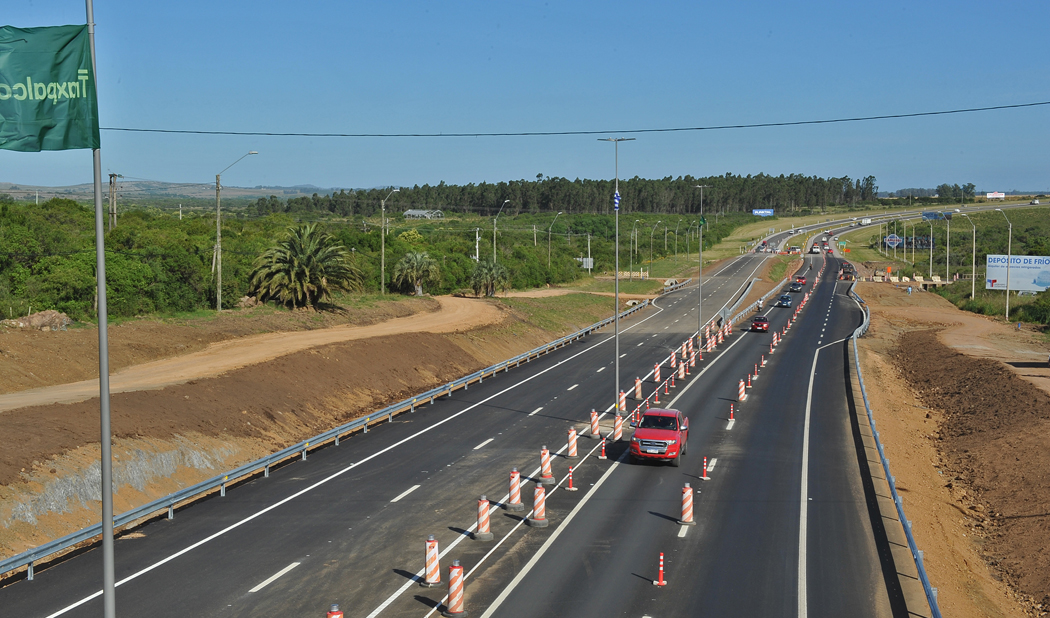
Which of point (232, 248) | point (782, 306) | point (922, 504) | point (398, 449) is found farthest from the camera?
point (782, 306)

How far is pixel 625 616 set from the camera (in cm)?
1564

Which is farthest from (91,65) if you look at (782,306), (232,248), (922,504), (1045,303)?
(1045,303)

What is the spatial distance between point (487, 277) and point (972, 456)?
52.7m

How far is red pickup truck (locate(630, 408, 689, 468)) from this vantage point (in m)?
26.9

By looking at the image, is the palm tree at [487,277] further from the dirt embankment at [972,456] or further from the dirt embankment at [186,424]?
the dirt embankment at [972,456]

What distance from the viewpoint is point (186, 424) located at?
27688 mm

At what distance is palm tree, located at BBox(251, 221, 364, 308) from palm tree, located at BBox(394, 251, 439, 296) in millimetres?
20579

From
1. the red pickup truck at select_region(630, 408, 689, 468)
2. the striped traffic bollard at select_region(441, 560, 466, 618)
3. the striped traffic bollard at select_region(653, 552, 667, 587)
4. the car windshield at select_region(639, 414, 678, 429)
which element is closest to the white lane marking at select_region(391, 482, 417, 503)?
the red pickup truck at select_region(630, 408, 689, 468)

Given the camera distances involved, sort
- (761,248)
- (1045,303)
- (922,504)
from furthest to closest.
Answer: (761,248), (1045,303), (922,504)

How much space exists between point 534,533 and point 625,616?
16.9 ft

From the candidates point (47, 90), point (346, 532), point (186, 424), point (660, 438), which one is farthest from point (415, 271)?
point (47, 90)

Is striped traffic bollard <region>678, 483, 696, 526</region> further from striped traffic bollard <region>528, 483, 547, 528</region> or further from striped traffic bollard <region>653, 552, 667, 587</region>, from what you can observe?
striped traffic bollard <region>653, 552, 667, 587</region>

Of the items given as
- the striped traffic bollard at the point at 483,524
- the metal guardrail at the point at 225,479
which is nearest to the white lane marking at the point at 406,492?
the striped traffic bollard at the point at 483,524

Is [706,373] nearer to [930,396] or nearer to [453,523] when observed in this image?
[930,396]
